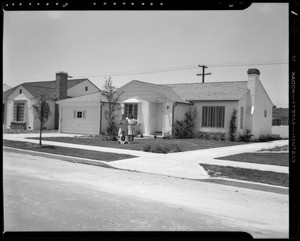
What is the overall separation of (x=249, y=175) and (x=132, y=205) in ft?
14.6

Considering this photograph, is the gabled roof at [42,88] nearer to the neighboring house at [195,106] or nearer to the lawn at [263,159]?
the neighboring house at [195,106]

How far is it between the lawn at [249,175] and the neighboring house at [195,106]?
524 inches

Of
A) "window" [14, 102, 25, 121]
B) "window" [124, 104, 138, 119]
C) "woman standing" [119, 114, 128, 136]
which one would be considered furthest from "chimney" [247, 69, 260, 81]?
"window" [14, 102, 25, 121]

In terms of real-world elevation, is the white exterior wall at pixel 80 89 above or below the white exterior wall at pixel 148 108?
above

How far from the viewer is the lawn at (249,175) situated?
8.18m

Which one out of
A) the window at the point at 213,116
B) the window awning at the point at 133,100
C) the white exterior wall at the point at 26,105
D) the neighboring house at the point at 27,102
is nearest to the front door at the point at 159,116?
the window awning at the point at 133,100

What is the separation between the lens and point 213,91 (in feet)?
83.7

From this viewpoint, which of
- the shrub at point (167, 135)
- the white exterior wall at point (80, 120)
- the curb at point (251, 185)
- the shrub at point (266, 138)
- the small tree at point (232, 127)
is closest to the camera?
the curb at point (251, 185)

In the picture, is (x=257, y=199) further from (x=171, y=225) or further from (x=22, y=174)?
(x=22, y=174)

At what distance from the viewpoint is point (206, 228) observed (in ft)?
15.0

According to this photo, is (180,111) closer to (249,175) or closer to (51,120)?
(51,120)

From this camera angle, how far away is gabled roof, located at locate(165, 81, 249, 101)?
941 inches
